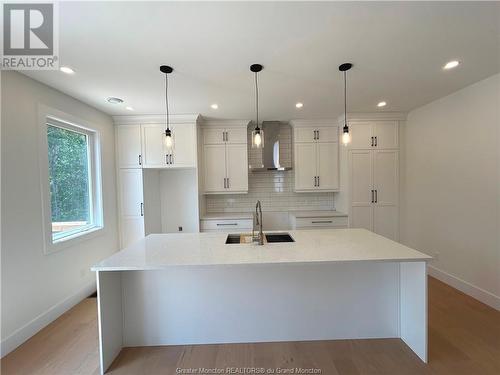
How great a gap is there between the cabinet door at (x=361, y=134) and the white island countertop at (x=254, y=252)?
194 centimetres

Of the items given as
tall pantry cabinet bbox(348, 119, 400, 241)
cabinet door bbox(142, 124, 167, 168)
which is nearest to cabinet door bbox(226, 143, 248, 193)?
cabinet door bbox(142, 124, 167, 168)

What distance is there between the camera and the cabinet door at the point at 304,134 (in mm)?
3959

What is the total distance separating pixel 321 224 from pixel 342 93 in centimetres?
205

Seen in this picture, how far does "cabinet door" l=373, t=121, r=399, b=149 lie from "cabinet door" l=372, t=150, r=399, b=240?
0.38ft

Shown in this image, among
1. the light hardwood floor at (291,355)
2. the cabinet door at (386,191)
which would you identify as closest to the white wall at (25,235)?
the light hardwood floor at (291,355)

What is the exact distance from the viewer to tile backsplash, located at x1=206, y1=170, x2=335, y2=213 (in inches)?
169

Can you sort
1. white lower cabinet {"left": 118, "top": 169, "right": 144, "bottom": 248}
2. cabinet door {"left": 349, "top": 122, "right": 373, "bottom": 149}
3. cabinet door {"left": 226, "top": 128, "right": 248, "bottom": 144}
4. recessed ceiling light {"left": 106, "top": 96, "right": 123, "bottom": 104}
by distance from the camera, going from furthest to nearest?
cabinet door {"left": 226, "top": 128, "right": 248, "bottom": 144}
cabinet door {"left": 349, "top": 122, "right": 373, "bottom": 149}
white lower cabinet {"left": 118, "top": 169, "right": 144, "bottom": 248}
recessed ceiling light {"left": 106, "top": 96, "right": 123, "bottom": 104}

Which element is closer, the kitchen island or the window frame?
the kitchen island

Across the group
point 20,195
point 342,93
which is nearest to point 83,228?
point 20,195

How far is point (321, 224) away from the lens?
3.77m

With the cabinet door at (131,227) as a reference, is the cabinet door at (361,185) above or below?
above

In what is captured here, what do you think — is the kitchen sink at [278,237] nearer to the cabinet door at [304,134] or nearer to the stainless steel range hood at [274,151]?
the stainless steel range hood at [274,151]

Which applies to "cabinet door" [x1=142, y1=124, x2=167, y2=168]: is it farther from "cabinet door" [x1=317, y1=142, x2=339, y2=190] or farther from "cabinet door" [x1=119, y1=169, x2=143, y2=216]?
"cabinet door" [x1=317, y1=142, x2=339, y2=190]

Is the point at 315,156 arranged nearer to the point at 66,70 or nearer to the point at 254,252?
the point at 254,252
